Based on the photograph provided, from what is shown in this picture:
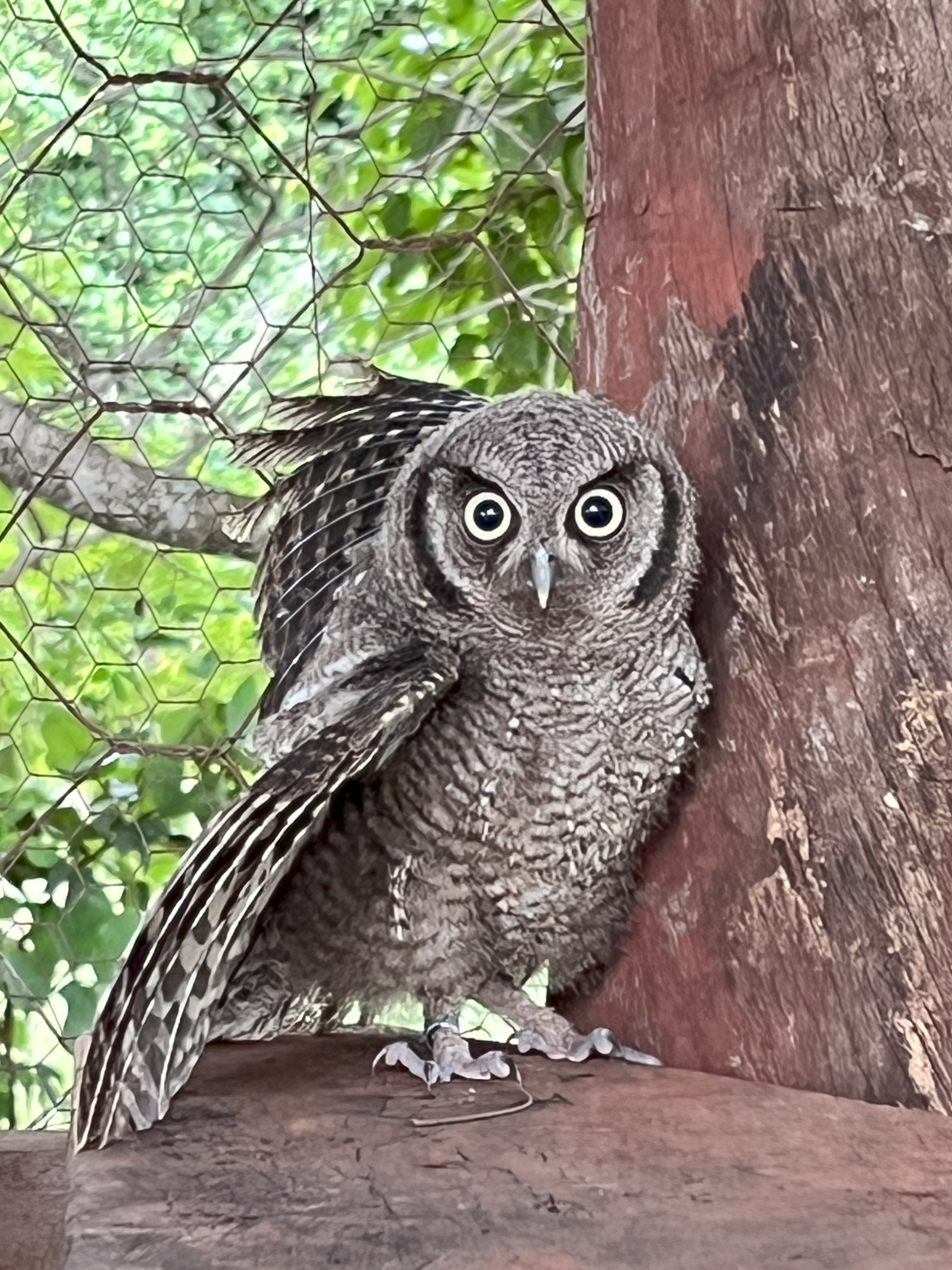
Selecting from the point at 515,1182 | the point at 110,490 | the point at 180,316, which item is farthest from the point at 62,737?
the point at 515,1182

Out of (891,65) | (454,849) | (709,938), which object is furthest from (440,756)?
(891,65)

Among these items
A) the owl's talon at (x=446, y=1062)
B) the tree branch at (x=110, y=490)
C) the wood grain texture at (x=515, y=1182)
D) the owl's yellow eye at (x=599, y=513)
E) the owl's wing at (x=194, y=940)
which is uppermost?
the tree branch at (x=110, y=490)

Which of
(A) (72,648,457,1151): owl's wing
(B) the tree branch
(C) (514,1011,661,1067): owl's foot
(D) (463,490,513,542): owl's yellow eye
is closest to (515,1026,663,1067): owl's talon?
(C) (514,1011,661,1067): owl's foot

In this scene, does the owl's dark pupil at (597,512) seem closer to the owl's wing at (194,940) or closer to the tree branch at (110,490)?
the owl's wing at (194,940)

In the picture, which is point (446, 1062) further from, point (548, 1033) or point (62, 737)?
point (62, 737)

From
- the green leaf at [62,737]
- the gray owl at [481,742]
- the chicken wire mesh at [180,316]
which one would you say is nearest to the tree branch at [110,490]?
the chicken wire mesh at [180,316]

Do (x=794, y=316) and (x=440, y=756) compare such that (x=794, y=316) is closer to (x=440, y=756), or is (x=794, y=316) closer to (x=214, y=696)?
(x=440, y=756)

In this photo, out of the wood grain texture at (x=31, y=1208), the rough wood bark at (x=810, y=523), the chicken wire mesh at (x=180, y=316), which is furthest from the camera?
the chicken wire mesh at (x=180, y=316)

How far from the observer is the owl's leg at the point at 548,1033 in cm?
78

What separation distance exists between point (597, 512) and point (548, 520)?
0.10ft

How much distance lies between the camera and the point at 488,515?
74 centimetres

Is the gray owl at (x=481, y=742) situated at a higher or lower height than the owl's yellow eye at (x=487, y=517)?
lower

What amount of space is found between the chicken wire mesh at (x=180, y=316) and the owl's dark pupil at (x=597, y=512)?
1.59 ft

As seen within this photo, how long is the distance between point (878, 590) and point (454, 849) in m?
0.28
